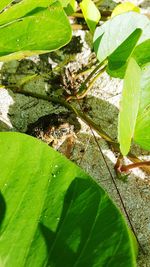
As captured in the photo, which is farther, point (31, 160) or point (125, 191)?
point (125, 191)

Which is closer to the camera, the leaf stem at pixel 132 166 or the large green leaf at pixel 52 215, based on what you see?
the large green leaf at pixel 52 215

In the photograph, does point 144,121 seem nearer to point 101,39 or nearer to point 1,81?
point 101,39

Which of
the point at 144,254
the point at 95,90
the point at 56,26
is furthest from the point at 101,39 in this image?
the point at 144,254

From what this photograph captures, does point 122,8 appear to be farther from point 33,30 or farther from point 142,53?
point 33,30

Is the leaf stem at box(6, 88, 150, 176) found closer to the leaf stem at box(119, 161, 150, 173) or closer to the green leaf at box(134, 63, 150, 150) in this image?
the leaf stem at box(119, 161, 150, 173)

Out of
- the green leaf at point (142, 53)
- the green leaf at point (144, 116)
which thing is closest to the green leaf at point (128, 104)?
the green leaf at point (144, 116)

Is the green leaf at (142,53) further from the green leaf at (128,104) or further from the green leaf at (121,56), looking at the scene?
the green leaf at (128,104)

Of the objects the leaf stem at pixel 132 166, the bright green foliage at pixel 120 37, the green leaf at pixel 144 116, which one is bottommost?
the leaf stem at pixel 132 166
